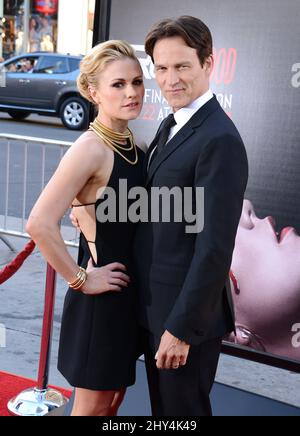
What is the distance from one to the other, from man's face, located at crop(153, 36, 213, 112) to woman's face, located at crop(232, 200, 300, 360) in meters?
1.63

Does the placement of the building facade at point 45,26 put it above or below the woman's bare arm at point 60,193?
below

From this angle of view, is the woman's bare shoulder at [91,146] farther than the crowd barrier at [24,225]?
No

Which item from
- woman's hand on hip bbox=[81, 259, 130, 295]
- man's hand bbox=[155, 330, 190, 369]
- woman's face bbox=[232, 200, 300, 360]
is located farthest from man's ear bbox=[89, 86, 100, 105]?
woman's face bbox=[232, 200, 300, 360]

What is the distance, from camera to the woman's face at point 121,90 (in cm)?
255

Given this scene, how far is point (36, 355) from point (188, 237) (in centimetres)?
271

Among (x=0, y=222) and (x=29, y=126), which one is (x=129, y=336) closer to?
(x=0, y=222)

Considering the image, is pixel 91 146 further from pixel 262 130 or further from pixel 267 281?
pixel 267 281

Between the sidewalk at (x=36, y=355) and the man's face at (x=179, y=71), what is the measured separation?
242cm

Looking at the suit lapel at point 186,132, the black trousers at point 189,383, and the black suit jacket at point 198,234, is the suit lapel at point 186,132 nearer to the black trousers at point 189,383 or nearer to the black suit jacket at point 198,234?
the black suit jacket at point 198,234

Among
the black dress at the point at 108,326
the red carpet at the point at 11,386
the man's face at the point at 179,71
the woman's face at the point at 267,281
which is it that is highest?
the man's face at the point at 179,71

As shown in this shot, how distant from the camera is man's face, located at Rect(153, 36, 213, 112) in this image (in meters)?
2.41


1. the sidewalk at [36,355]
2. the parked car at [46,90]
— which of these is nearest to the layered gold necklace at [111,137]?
the sidewalk at [36,355]

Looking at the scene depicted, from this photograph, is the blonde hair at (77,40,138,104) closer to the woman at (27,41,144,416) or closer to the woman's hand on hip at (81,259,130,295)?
the woman at (27,41,144,416)

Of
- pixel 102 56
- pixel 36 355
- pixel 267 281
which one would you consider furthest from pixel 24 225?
pixel 102 56
